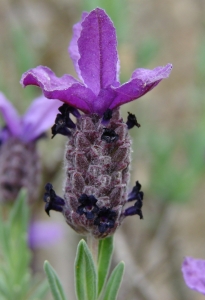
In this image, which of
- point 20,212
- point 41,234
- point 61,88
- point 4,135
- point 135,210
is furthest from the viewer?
point 41,234

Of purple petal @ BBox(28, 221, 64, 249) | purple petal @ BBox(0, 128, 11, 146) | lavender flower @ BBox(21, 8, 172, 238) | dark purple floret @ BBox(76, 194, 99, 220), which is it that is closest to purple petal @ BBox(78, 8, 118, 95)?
lavender flower @ BBox(21, 8, 172, 238)

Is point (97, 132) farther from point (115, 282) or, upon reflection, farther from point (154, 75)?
point (115, 282)

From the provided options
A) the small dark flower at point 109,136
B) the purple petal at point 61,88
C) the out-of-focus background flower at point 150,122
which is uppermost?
the out-of-focus background flower at point 150,122

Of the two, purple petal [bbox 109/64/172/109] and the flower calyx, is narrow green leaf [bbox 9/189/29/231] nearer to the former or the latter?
the flower calyx

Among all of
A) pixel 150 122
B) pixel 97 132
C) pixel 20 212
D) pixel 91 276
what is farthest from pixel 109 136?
pixel 150 122

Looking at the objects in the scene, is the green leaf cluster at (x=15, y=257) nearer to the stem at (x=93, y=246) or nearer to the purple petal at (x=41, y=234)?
the stem at (x=93, y=246)

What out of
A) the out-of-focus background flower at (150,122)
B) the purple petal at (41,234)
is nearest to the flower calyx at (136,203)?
the out-of-focus background flower at (150,122)

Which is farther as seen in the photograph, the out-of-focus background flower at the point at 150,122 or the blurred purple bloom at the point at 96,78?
the out-of-focus background flower at the point at 150,122
